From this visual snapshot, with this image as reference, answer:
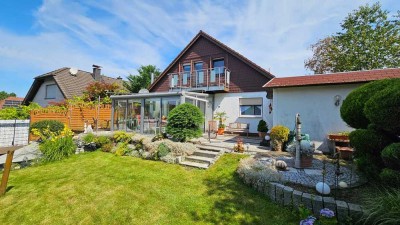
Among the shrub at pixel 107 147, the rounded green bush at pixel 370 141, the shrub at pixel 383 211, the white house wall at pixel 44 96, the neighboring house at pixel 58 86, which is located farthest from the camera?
the white house wall at pixel 44 96

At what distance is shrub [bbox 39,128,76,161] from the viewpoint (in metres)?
8.16

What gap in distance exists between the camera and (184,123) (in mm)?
8875

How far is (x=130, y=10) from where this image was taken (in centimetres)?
977

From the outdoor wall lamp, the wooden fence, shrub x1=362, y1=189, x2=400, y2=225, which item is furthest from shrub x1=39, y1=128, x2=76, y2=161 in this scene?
the outdoor wall lamp

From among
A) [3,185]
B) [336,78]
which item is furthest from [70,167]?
[336,78]

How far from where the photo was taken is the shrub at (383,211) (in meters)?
2.78

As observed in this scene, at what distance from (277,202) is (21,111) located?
67.1 ft

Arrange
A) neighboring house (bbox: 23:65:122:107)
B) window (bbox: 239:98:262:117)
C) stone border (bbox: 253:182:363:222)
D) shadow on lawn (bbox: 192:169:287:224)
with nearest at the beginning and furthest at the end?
1. stone border (bbox: 253:182:363:222)
2. shadow on lawn (bbox: 192:169:287:224)
3. window (bbox: 239:98:262:117)
4. neighboring house (bbox: 23:65:122:107)

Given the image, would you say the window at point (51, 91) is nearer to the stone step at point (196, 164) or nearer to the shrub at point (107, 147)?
the shrub at point (107, 147)

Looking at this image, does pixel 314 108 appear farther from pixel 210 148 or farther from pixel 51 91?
pixel 51 91

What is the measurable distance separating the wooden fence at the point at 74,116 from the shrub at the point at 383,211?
619 inches

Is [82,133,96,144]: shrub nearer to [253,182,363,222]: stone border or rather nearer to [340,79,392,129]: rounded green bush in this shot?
[253,182,363,222]: stone border

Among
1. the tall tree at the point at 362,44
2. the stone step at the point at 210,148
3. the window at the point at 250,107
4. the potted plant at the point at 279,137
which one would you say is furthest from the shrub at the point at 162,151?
the tall tree at the point at 362,44

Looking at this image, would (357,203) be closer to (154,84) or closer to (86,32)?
(86,32)
